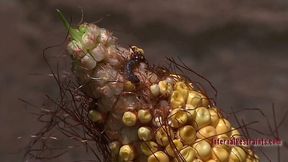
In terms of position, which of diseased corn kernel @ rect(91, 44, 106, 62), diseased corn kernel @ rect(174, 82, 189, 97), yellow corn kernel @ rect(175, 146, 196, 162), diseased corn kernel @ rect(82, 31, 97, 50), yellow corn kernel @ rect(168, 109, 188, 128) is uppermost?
diseased corn kernel @ rect(82, 31, 97, 50)

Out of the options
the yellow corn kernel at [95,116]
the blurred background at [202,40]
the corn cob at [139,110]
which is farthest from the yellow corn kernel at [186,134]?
the blurred background at [202,40]

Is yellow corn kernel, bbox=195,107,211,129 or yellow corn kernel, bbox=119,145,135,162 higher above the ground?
yellow corn kernel, bbox=195,107,211,129

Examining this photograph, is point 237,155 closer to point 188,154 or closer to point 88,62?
point 188,154

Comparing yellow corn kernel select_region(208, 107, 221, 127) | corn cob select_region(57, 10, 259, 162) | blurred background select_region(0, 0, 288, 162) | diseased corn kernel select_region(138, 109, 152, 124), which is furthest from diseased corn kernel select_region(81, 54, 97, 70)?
blurred background select_region(0, 0, 288, 162)

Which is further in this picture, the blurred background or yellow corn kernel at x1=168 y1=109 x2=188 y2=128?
the blurred background

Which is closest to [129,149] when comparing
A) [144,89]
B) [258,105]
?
[144,89]

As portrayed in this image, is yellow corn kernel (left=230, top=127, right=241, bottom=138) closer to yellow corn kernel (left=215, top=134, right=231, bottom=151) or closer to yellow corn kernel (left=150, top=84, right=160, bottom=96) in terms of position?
yellow corn kernel (left=215, top=134, right=231, bottom=151)

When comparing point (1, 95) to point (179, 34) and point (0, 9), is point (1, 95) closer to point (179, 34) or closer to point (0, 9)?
point (0, 9)
